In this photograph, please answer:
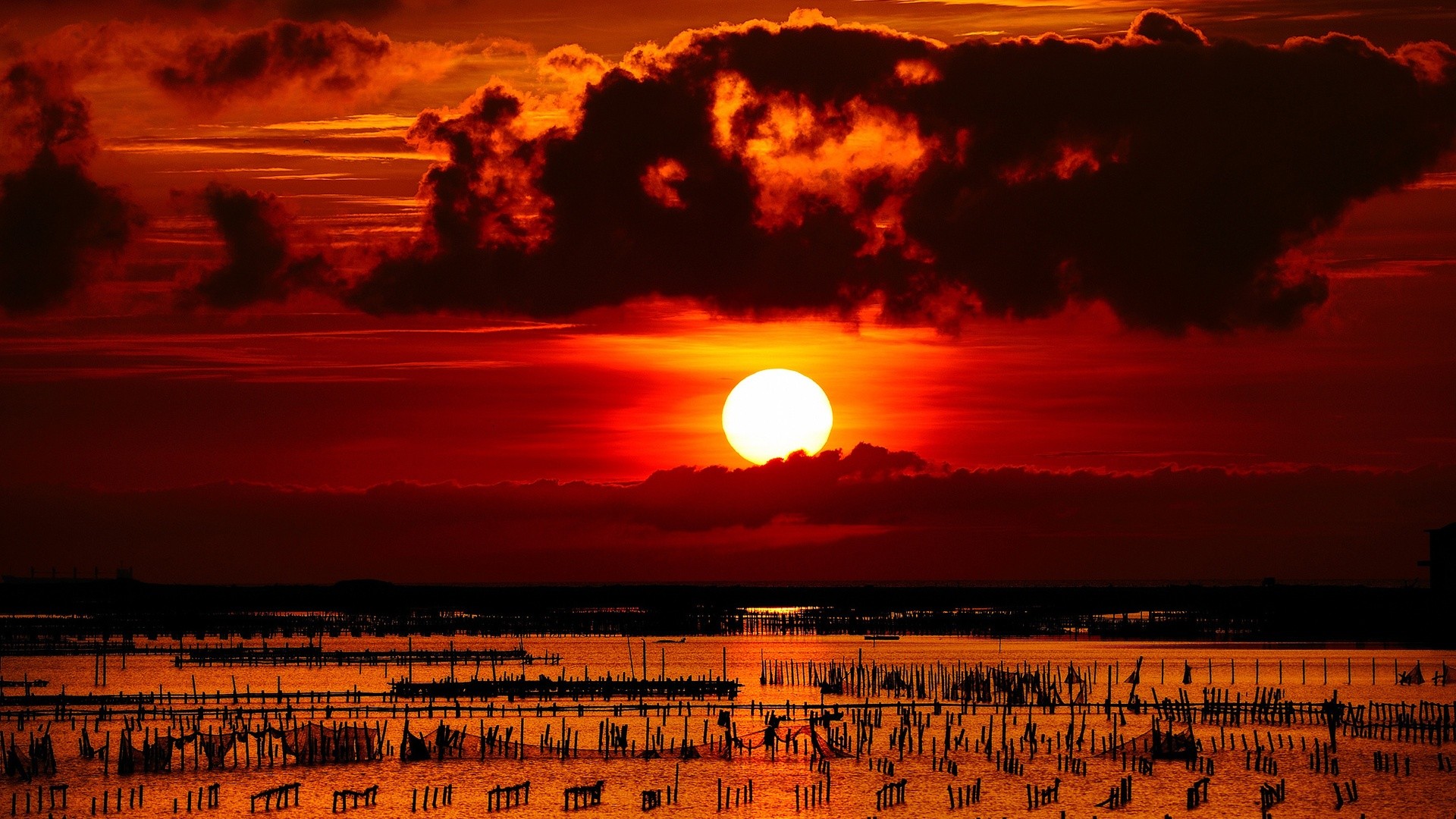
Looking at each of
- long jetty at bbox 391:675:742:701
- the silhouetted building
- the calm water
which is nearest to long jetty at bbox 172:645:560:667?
the calm water

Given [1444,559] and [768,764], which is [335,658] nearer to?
[768,764]

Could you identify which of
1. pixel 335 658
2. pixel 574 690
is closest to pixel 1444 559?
pixel 574 690

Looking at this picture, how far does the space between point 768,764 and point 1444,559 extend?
282ft

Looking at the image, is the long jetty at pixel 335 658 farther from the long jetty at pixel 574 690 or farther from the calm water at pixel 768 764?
the long jetty at pixel 574 690

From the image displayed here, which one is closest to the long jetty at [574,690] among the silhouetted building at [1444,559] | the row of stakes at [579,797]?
the row of stakes at [579,797]

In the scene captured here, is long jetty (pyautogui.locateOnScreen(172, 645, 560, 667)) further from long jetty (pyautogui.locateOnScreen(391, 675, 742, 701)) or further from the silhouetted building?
the silhouetted building

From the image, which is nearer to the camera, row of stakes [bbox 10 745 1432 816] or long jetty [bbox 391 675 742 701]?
row of stakes [bbox 10 745 1432 816]

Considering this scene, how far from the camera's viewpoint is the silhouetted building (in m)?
139

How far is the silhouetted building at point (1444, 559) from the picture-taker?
5468 inches

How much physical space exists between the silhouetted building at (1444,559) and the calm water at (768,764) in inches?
241

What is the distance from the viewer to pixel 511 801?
218ft

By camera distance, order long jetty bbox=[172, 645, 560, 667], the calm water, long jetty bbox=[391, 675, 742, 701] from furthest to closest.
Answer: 1. long jetty bbox=[172, 645, 560, 667]
2. long jetty bbox=[391, 675, 742, 701]
3. the calm water

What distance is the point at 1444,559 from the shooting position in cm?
14075

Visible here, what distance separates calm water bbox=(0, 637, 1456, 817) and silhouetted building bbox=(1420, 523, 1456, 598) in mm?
6123
